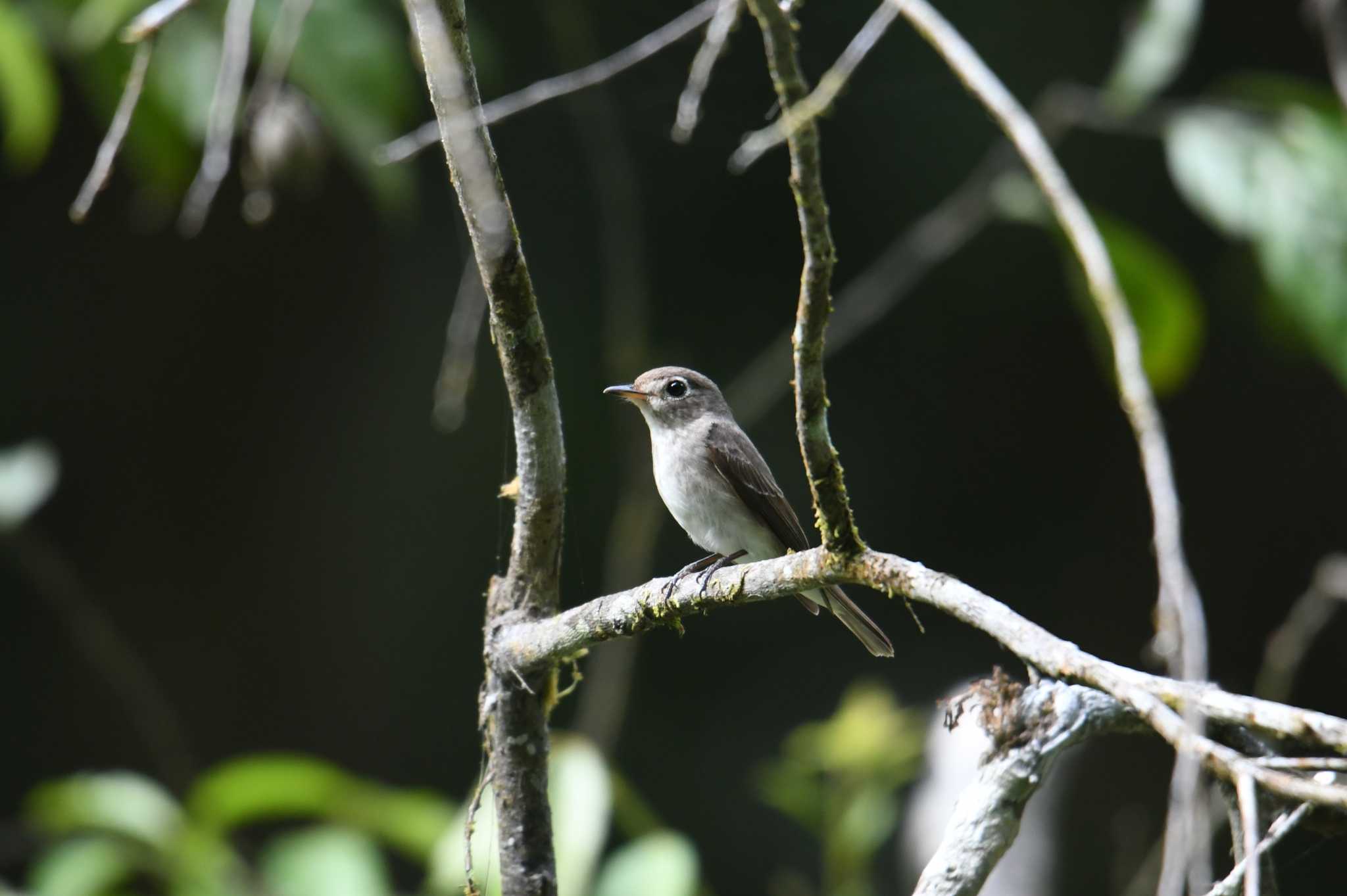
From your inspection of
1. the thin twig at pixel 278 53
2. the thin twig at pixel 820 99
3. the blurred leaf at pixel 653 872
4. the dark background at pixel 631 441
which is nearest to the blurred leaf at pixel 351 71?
the thin twig at pixel 278 53

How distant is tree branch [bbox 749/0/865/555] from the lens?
52.4 inches

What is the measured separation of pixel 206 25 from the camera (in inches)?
158

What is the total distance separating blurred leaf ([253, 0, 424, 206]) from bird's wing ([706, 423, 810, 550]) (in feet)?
4.66

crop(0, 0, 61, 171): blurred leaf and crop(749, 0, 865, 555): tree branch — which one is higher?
crop(0, 0, 61, 171): blurred leaf

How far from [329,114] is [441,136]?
2060 millimetres

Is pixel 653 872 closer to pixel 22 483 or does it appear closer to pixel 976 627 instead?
pixel 976 627

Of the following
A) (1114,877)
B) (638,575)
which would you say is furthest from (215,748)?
(1114,877)

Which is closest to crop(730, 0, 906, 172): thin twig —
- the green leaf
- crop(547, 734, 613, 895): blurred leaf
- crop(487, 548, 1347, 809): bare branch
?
crop(487, 548, 1347, 809): bare branch

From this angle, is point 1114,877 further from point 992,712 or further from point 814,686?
point 992,712

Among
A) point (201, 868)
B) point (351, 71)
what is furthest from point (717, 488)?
point (201, 868)

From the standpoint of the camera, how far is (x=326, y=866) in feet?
10.3

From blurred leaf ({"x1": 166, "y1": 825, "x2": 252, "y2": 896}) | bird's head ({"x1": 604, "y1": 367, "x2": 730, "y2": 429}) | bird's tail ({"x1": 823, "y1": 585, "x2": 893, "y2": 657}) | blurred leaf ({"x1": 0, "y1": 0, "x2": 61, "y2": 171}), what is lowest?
blurred leaf ({"x1": 166, "y1": 825, "x2": 252, "y2": 896})

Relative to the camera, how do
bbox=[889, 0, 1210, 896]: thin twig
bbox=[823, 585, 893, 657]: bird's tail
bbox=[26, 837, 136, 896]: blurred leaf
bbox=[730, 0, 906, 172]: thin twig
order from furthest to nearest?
bbox=[823, 585, 893, 657]: bird's tail
bbox=[26, 837, 136, 896]: blurred leaf
bbox=[730, 0, 906, 172]: thin twig
bbox=[889, 0, 1210, 896]: thin twig

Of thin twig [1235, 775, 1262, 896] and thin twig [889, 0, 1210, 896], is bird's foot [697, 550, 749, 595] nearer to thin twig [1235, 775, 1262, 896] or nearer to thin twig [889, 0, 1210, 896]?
thin twig [889, 0, 1210, 896]
